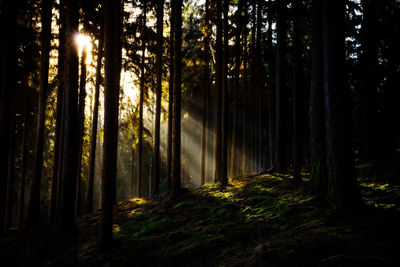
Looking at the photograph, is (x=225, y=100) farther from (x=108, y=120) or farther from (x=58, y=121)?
(x=58, y=121)

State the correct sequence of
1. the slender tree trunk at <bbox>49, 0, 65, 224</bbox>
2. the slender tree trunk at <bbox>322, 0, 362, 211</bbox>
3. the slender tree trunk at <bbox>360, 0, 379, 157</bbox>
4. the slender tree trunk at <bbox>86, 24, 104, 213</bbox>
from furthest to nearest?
the slender tree trunk at <bbox>86, 24, 104, 213</bbox>, the slender tree trunk at <bbox>360, 0, 379, 157</bbox>, the slender tree trunk at <bbox>49, 0, 65, 224</bbox>, the slender tree trunk at <bbox>322, 0, 362, 211</bbox>

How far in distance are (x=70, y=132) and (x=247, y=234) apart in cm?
677

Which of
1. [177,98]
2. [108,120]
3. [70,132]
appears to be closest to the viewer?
[108,120]

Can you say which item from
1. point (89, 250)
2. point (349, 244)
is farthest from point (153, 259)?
point (349, 244)

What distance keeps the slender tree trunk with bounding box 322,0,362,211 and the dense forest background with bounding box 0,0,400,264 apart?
23 mm

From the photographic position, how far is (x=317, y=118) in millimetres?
6406

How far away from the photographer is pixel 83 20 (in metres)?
10.2

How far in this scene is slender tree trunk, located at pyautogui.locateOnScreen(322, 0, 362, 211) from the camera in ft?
16.2

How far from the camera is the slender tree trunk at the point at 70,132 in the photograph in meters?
7.93

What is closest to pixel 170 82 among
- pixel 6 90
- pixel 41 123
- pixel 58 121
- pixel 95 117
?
pixel 95 117

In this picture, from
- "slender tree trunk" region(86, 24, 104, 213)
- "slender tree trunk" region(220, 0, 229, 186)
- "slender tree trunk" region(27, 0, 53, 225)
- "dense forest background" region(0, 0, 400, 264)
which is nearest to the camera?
"dense forest background" region(0, 0, 400, 264)

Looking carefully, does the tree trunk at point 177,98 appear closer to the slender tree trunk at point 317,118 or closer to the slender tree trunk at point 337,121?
the slender tree trunk at point 317,118

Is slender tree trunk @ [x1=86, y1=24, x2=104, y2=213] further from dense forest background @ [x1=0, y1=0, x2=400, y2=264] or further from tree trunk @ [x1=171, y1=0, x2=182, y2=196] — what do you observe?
tree trunk @ [x1=171, y1=0, x2=182, y2=196]

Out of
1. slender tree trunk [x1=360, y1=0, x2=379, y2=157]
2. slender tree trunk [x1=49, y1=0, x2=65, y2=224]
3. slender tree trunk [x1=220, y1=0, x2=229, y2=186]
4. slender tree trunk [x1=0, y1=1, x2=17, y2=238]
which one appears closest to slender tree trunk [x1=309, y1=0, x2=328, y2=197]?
slender tree trunk [x1=220, y1=0, x2=229, y2=186]
